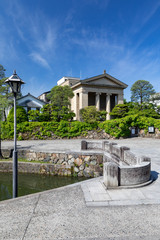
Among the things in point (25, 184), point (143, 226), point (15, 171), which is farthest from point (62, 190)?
point (25, 184)

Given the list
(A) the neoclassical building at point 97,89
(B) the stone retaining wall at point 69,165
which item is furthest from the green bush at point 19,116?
(A) the neoclassical building at point 97,89

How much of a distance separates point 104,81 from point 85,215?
32.2 metres

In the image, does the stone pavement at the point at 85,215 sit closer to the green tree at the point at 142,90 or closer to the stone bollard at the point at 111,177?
the stone bollard at the point at 111,177

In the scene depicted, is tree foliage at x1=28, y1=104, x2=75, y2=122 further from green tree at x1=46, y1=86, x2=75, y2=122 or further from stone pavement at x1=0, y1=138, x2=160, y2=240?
stone pavement at x1=0, y1=138, x2=160, y2=240

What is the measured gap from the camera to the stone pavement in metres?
2.55

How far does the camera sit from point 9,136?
57.5 ft

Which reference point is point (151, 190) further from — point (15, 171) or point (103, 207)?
point (15, 171)

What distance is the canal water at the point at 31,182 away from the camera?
712 centimetres

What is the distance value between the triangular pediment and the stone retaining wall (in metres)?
23.3

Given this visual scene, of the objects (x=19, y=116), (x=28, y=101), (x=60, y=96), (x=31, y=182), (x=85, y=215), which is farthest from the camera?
(x=28, y=101)

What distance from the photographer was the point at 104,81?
109 feet

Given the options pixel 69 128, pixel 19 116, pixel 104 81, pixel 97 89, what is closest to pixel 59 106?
pixel 69 128

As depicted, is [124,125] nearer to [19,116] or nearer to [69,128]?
[69,128]

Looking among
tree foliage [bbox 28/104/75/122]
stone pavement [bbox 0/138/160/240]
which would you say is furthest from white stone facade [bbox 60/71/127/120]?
stone pavement [bbox 0/138/160/240]
